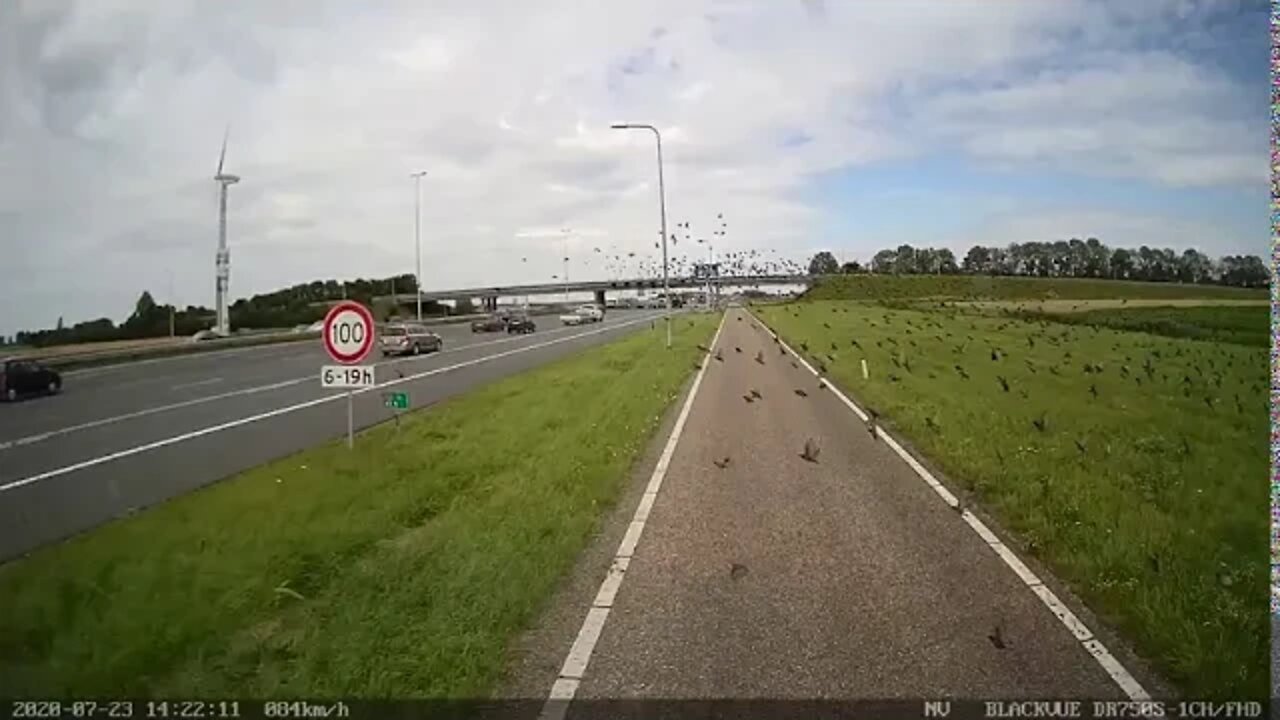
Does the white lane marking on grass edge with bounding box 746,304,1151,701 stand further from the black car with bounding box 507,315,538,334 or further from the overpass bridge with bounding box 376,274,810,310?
the black car with bounding box 507,315,538,334

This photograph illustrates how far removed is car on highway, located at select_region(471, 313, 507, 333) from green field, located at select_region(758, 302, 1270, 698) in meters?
16.4

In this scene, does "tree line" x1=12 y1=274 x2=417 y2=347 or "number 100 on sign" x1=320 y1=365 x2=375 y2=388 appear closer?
"tree line" x1=12 y1=274 x2=417 y2=347

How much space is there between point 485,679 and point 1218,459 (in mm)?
10293

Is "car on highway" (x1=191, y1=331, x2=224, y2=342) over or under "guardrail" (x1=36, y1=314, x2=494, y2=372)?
over

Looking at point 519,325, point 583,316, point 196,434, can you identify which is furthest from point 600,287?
point 196,434

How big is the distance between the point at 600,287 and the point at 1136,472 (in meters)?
47.1

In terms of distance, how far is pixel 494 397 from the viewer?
21672 mm

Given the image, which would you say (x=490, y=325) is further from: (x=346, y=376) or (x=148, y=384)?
(x=346, y=376)

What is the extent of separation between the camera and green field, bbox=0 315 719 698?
523 centimetres

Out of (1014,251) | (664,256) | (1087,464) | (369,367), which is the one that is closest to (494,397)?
(369,367)

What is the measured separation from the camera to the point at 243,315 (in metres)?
11.2

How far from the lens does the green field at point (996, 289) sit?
91.2 feet

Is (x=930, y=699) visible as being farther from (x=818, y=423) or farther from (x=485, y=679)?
(x=818, y=423)

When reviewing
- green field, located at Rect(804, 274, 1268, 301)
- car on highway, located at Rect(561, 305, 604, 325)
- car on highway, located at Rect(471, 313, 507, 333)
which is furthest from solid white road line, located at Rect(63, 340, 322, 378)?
car on highway, located at Rect(561, 305, 604, 325)
